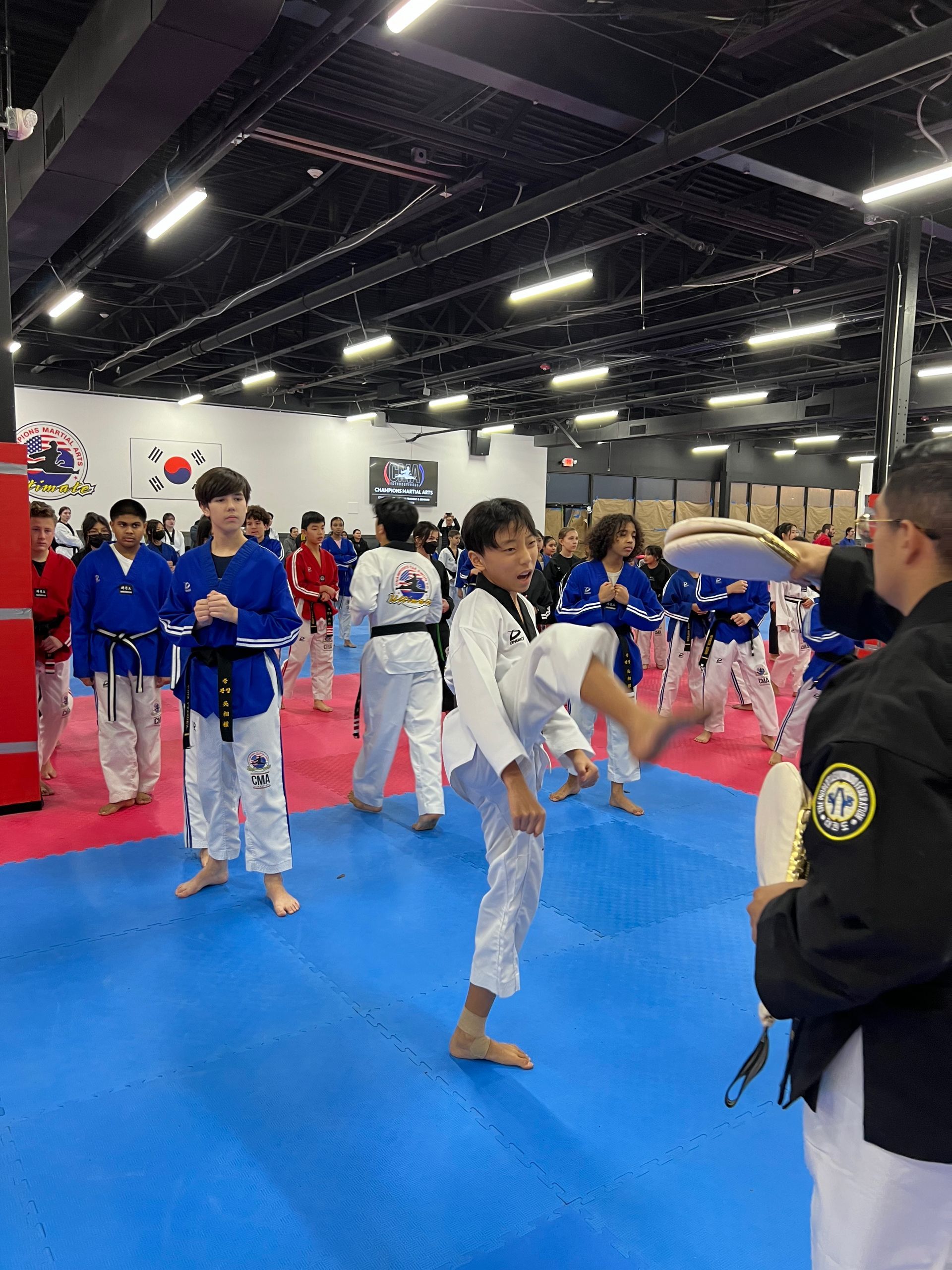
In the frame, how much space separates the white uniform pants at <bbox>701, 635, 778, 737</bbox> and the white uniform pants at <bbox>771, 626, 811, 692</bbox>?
4.04 feet

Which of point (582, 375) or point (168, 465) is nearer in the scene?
point (582, 375)

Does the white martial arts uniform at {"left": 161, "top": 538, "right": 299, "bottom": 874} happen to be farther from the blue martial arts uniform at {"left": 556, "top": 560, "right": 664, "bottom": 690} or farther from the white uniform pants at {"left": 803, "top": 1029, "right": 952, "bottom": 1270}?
the white uniform pants at {"left": 803, "top": 1029, "right": 952, "bottom": 1270}

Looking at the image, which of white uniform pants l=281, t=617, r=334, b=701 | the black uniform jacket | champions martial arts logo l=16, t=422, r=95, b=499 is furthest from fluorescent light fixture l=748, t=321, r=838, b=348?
champions martial arts logo l=16, t=422, r=95, b=499

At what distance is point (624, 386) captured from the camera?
1755 centimetres

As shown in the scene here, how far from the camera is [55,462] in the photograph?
15602 mm

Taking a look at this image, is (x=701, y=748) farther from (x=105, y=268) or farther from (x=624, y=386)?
(x=624, y=386)

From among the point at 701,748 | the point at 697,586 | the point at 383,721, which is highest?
the point at 697,586

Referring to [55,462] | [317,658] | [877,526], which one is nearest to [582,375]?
[317,658]

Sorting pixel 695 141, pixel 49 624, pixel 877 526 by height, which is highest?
pixel 695 141

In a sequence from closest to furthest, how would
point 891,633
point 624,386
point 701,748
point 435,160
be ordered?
point 891,633
point 701,748
point 435,160
point 624,386

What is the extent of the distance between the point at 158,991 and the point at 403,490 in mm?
17931

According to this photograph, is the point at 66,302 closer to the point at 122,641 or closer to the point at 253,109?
the point at 253,109

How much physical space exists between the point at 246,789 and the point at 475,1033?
147 centimetres

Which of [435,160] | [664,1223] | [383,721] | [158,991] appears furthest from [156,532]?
[664,1223]
